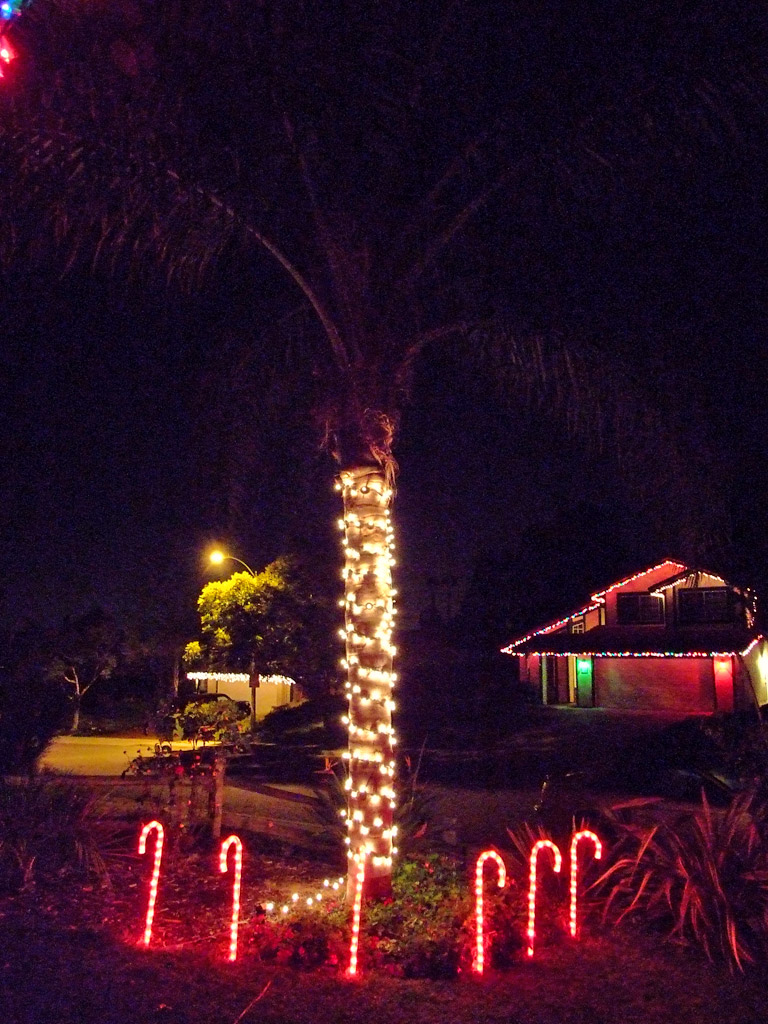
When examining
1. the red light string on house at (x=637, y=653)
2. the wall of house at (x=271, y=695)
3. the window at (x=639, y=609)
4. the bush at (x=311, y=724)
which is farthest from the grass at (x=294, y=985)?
the wall of house at (x=271, y=695)

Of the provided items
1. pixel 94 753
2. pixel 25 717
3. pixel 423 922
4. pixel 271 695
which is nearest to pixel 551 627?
pixel 271 695

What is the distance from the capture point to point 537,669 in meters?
42.1

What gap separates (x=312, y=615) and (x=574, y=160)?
81.0 ft

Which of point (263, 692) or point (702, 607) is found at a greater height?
point (702, 607)

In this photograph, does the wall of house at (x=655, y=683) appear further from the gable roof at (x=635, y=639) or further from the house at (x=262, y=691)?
the house at (x=262, y=691)

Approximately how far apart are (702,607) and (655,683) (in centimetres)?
335

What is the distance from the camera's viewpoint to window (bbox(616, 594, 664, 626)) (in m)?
38.0

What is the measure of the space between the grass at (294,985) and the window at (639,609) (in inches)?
1273

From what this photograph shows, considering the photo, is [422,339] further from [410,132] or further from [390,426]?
[410,132]

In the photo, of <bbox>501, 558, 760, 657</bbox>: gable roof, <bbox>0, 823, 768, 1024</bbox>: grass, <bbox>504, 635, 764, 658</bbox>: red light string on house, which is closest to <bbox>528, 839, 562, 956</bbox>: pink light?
<bbox>0, 823, 768, 1024</bbox>: grass

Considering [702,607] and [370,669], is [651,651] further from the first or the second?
[370,669]

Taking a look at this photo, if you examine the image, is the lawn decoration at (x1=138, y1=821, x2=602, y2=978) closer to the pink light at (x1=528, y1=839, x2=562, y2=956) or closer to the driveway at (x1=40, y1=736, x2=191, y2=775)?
the pink light at (x1=528, y1=839, x2=562, y2=956)

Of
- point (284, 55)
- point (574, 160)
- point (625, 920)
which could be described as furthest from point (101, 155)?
point (625, 920)

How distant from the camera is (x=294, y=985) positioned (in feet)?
19.3
